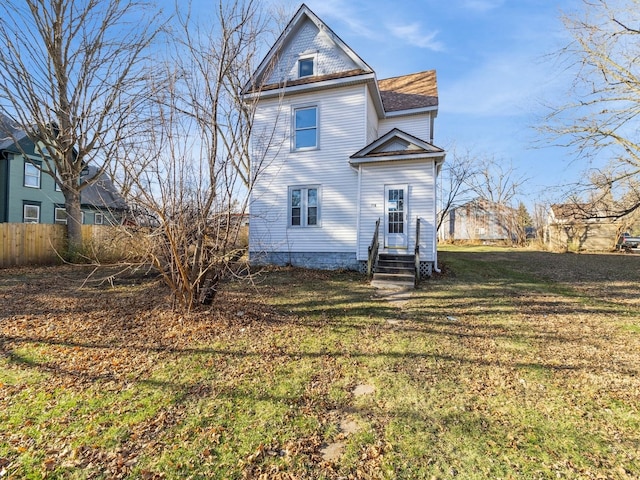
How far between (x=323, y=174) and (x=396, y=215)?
3.16 meters

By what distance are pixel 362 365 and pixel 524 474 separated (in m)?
2.08

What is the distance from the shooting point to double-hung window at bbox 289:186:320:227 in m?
12.4

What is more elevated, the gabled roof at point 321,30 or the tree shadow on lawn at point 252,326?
the gabled roof at point 321,30

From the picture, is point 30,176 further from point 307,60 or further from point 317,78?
point 317,78

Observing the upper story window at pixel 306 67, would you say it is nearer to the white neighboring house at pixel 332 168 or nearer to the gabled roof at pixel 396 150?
the white neighboring house at pixel 332 168

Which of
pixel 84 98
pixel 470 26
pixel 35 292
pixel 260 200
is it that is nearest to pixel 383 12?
pixel 470 26

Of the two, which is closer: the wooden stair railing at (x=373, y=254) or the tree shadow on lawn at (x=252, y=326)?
the tree shadow on lawn at (x=252, y=326)

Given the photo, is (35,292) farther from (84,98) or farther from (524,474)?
(524,474)

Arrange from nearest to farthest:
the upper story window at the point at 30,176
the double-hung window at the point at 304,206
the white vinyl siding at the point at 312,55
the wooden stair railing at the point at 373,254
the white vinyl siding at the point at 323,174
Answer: the wooden stair railing at the point at 373,254
the white vinyl siding at the point at 323,174
the white vinyl siding at the point at 312,55
the double-hung window at the point at 304,206
the upper story window at the point at 30,176

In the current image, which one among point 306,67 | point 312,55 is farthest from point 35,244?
point 312,55

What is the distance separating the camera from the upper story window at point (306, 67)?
41.2 ft

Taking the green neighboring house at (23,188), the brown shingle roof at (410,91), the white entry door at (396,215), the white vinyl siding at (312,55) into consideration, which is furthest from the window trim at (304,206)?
the green neighboring house at (23,188)

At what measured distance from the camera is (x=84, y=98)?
11812 millimetres

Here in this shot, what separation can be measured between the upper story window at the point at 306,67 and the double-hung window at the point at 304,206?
4.46 m
